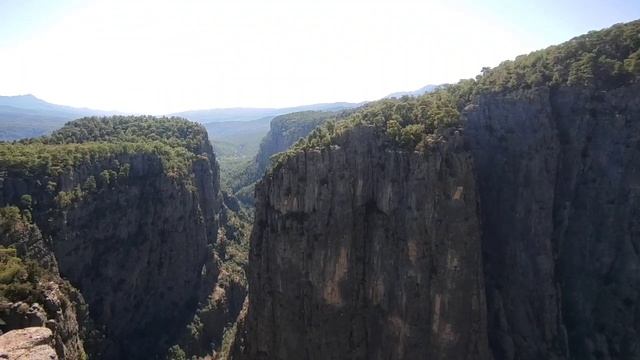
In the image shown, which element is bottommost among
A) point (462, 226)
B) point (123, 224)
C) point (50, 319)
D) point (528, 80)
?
point (123, 224)

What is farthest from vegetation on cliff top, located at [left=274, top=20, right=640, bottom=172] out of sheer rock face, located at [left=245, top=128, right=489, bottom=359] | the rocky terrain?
sheer rock face, located at [left=245, top=128, right=489, bottom=359]

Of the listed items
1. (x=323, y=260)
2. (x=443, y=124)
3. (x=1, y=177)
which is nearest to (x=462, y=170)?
(x=443, y=124)

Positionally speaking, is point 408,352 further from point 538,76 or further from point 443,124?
point 538,76

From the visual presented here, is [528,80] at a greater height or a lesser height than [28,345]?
greater

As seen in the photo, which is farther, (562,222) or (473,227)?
(562,222)

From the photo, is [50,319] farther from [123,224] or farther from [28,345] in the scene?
[123,224]

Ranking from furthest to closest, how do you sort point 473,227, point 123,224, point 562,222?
point 123,224 → point 562,222 → point 473,227

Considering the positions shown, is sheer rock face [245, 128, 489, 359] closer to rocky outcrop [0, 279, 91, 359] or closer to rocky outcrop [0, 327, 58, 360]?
rocky outcrop [0, 279, 91, 359]

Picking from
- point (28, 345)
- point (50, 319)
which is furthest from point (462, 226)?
point (28, 345)
